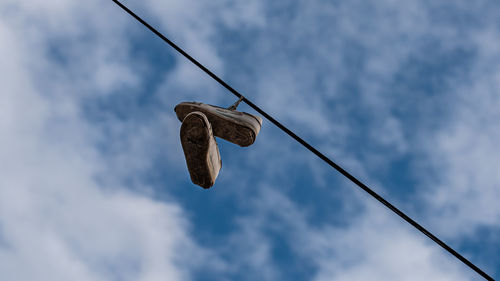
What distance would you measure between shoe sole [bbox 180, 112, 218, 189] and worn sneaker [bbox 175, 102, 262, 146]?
0.57 ft

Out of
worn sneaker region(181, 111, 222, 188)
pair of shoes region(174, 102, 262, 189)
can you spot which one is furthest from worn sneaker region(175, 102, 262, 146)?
worn sneaker region(181, 111, 222, 188)

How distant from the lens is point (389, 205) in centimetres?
231

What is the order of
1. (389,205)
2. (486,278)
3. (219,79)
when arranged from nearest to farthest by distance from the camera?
(486,278) < (389,205) < (219,79)

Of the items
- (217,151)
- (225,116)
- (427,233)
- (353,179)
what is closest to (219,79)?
(225,116)

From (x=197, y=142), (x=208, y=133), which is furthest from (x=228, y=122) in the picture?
(x=197, y=142)

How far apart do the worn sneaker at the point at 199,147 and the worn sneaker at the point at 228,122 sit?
136mm

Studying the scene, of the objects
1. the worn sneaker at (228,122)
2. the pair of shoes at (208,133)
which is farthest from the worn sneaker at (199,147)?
the worn sneaker at (228,122)

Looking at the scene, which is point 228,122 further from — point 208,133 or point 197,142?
point 197,142

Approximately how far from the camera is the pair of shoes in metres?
3.40

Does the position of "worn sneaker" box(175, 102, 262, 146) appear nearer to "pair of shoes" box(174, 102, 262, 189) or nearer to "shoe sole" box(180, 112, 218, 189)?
"pair of shoes" box(174, 102, 262, 189)

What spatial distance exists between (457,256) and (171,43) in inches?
105

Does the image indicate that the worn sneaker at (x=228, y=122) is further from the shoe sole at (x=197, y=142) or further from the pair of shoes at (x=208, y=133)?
the shoe sole at (x=197, y=142)

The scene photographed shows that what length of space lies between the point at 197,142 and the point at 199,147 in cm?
5

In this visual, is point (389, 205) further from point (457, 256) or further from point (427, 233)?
point (457, 256)
